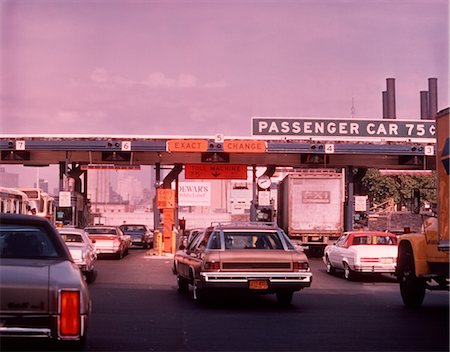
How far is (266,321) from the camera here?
13281 mm

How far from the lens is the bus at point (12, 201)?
29336 mm

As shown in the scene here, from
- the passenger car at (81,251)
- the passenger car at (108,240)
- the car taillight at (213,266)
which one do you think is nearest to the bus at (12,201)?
the passenger car at (108,240)

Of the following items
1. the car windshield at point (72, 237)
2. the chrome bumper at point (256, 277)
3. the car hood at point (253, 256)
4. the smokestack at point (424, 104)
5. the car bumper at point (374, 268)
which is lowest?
the car bumper at point (374, 268)

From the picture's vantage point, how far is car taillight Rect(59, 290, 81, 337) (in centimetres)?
660

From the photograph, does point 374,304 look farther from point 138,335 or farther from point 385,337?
point 138,335

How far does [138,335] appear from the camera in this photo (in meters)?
11.3

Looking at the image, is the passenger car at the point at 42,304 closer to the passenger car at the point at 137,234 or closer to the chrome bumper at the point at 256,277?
the chrome bumper at the point at 256,277

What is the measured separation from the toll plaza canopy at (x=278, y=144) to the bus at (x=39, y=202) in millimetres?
2232

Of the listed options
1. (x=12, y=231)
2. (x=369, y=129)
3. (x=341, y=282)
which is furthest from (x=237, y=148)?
(x=12, y=231)

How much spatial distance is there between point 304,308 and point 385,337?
13.1 ft

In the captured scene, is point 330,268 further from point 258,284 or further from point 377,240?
point 258,284

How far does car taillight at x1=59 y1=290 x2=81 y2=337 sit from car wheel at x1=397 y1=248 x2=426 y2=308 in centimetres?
976

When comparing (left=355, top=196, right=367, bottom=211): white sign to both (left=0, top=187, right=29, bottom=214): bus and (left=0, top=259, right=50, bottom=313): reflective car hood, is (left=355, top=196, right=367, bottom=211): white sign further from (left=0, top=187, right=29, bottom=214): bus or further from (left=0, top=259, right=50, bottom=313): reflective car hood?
(left=0, top=259, right=50, bottom=313): reflective car hood

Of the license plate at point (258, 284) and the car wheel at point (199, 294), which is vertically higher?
the license plate at point (258, 284)
